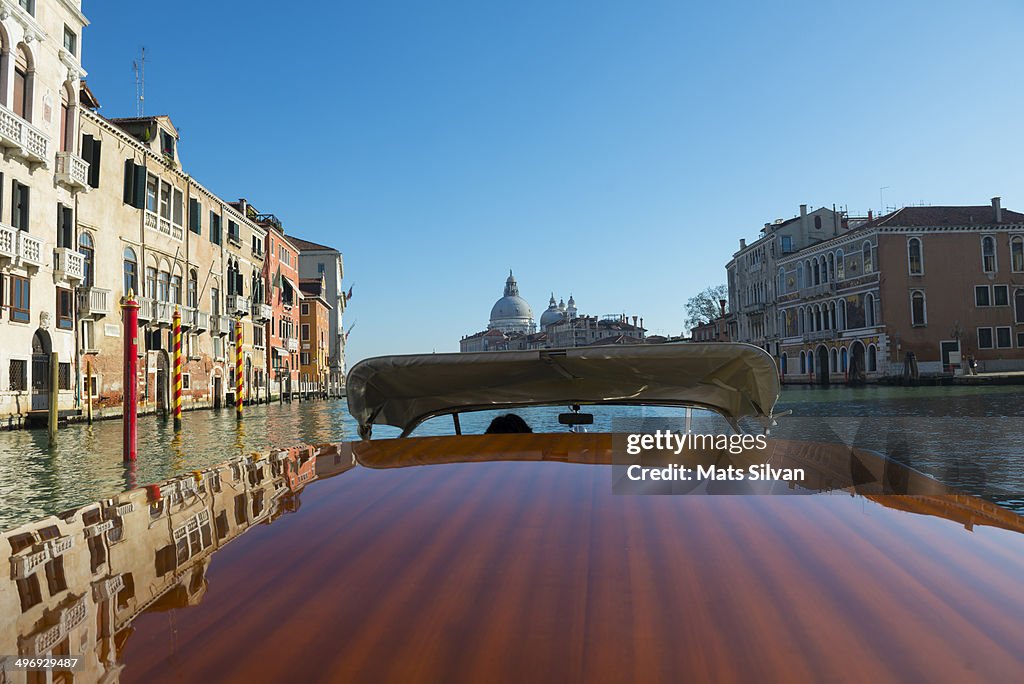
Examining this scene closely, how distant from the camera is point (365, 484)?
165 centimetres

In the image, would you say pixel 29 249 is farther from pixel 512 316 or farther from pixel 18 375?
pixel 512 316

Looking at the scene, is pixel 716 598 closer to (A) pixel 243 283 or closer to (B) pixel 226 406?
(B) pixel 226 406

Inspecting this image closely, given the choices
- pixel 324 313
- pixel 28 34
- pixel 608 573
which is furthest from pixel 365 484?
pixel 324 313

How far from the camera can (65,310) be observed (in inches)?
555

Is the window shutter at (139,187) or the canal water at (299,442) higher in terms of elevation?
the window shutter at (139,187)

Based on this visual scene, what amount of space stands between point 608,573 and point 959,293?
1545 inches

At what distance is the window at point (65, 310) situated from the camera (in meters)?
13.8

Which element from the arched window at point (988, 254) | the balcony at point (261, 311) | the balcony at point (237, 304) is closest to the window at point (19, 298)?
the balcony at point (237, 304)

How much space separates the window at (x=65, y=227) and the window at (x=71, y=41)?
131 inches

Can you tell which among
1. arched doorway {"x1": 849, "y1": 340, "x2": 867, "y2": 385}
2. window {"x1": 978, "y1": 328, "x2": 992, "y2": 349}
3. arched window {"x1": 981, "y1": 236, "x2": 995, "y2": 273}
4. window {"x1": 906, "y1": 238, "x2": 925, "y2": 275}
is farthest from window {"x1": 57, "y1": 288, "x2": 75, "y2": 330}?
arched window {"x1": 981, "y1": 236, "x2": 995, "y2": 273}

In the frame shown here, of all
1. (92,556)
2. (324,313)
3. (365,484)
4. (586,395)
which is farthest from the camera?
(324,313)

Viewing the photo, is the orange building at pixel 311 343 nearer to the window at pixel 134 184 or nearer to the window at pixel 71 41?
the window at pixel 134 184

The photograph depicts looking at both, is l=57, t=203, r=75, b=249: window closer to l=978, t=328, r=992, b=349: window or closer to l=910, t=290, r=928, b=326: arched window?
l=910, t=290, r=928, b=326: arched window

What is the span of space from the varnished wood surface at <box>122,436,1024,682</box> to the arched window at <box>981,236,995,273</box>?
1547 inches
